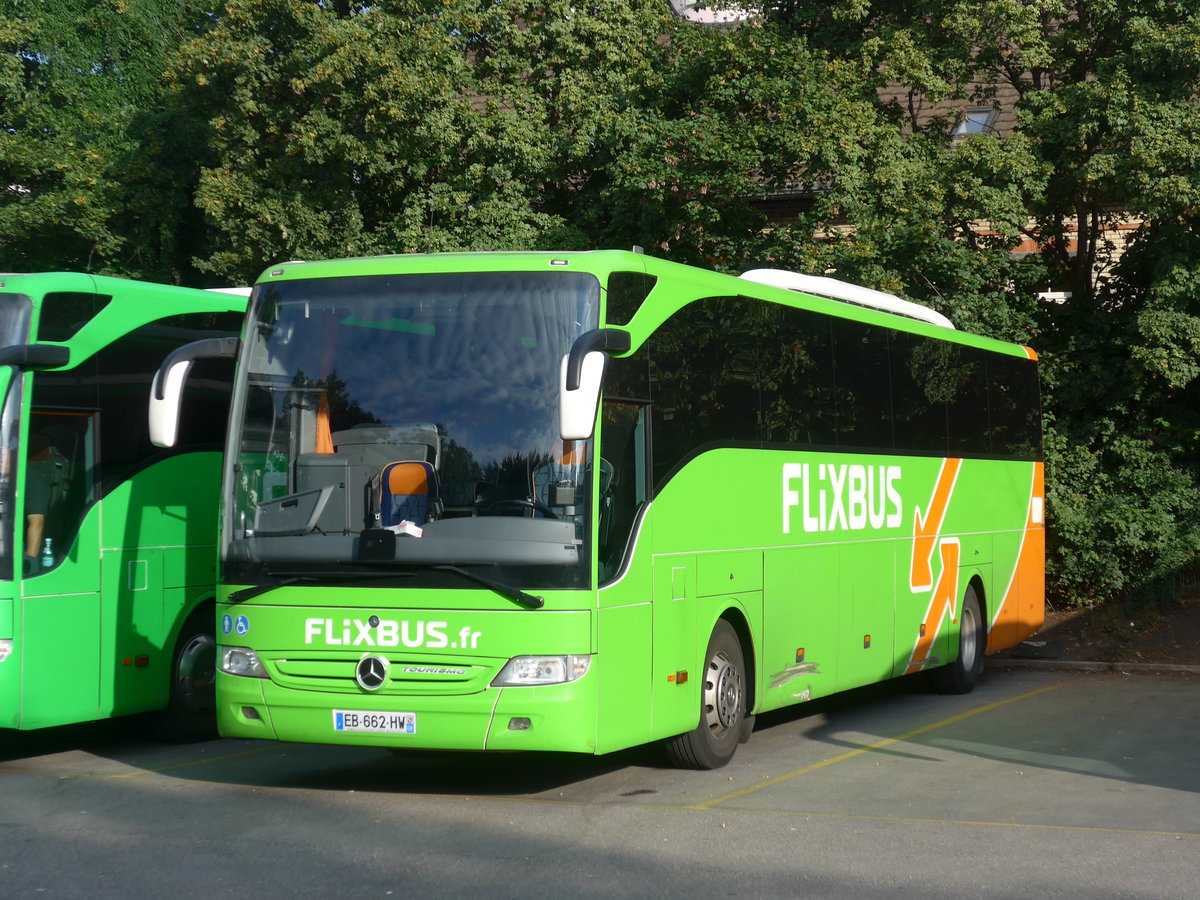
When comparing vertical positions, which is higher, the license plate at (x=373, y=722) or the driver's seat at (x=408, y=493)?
the driver's seat at (x=408, y=493)

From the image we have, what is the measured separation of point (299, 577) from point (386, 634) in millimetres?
640

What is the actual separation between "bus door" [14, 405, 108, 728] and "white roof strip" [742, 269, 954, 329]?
4.97 meters

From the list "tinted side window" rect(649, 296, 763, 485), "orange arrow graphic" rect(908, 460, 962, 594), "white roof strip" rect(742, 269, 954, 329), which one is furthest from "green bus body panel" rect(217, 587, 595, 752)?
"orange arrow graphic" rect(908, 460, 962, 594)

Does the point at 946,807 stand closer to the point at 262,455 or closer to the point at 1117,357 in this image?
the point at 262,455

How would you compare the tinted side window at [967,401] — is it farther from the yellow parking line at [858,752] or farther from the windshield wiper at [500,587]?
the windshield wiper at [500,587]

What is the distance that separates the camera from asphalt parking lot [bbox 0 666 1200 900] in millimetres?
6957

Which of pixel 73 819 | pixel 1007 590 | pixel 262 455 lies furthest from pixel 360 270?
pixel 1007 590

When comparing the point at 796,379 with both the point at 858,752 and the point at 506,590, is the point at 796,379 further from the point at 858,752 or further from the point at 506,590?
the point at 506,590

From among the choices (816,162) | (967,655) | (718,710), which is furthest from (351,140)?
(718,710)

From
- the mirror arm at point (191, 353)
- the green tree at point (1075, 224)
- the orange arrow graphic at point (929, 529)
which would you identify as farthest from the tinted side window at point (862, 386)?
the green tree at point (1075, 224)

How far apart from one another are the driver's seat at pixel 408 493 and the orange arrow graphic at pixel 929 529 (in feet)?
→ 20.4

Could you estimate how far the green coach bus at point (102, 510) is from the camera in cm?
1021

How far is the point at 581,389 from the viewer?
794cm

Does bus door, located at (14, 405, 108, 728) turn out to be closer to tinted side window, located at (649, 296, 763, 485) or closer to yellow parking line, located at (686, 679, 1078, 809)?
tinted side window, located at (649, 296, 763, 485)
